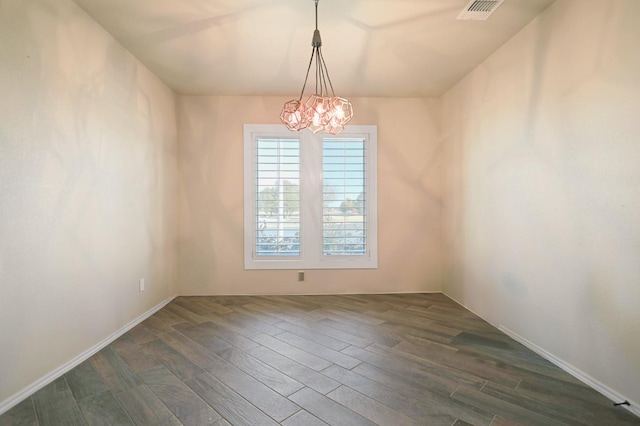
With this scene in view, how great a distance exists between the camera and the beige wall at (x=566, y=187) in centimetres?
167

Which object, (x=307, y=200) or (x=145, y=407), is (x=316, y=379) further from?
(x=307, y=200)

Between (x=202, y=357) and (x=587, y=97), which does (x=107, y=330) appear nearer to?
(x=202, y=357)

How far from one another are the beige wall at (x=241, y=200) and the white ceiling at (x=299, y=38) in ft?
1.42

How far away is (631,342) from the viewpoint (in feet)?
5.40

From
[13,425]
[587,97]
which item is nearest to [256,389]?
[13,425]

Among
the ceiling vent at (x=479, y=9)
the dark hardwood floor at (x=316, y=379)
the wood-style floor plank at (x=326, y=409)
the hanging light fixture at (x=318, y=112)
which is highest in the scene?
the ceiling vent at (x=479, y=9)

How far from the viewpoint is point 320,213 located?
386 cm

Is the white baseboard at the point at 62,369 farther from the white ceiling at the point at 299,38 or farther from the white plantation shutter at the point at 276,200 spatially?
the white ceiling at the point at 299,38

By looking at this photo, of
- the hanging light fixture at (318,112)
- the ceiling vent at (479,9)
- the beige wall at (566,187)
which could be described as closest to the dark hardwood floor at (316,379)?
the beige wall at (566,187)

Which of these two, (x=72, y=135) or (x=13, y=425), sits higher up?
(x=72, y=135)

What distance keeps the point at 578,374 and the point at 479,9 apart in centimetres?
261

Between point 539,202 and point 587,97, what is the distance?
75 cm

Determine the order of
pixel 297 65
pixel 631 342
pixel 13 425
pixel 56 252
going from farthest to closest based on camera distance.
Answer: pixel 297 65, pixel 56 252, pixel 631 342, pixel 13 425

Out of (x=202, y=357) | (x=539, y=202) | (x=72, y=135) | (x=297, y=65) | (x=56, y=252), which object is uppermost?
(x=297, y=65)
